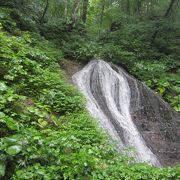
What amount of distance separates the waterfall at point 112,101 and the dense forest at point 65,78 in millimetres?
988

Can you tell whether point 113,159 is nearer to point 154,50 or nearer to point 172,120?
point 172,120

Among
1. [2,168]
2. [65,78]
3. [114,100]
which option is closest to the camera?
[2,168]

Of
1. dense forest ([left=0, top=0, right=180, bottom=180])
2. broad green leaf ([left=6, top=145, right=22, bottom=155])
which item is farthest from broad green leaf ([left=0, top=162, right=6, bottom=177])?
broad green leaf ([left=6, top=145, right=22, bottom=155])

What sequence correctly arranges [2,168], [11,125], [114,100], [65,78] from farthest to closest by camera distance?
[114,100], [65,78], [11,125], [2,168]

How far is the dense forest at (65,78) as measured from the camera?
3.48 m

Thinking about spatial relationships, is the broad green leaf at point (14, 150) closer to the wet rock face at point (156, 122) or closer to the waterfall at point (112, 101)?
the waterfall at point (112, 101)

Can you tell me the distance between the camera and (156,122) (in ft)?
32.2

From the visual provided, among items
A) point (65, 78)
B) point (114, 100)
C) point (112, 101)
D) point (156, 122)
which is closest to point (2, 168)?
point (65, 78)

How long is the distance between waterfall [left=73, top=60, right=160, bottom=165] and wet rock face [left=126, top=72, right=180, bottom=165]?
0.29 metres

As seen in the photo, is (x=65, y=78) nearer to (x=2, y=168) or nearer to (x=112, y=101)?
(x=112, y=101)

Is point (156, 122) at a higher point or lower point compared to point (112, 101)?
lower

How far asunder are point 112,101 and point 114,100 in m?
0.20

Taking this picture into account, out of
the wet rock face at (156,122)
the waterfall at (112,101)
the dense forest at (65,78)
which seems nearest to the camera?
the dense forest at (65,78)

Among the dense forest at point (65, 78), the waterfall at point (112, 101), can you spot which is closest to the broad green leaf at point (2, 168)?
the dense forest at point (65, 78)
